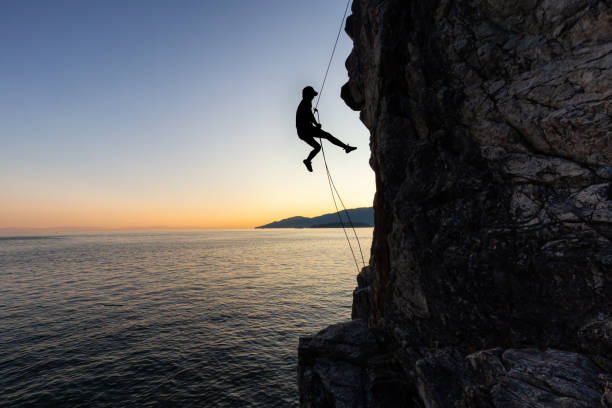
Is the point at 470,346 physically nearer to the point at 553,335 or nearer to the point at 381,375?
the point at 553,335

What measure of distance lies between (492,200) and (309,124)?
839 centimetres

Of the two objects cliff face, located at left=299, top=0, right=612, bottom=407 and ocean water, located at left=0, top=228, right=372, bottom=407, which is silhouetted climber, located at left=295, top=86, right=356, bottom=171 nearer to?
cliff face, located at left=299, top=0, right=612, bottom=407

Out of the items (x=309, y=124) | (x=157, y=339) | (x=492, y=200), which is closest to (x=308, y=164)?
(x=309, y=124)

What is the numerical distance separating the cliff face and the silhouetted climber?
239cm

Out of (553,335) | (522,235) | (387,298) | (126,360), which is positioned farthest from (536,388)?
(126,360)

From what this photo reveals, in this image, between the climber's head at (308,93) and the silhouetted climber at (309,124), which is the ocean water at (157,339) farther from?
the climber's head at (308,93)

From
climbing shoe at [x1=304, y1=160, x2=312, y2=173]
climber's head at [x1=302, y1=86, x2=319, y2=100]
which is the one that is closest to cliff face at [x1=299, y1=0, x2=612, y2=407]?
climber's head at [x1=302, y1=86, x2=319, y2=100]

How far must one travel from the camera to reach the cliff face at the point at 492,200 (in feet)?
20.4

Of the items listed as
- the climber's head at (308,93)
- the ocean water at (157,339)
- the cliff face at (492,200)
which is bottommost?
the ocean water at (157,339)

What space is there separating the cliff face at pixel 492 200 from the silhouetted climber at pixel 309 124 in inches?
94.2

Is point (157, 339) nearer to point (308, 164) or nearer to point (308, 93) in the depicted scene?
point (308, 164)

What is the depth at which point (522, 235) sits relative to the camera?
23.8ft

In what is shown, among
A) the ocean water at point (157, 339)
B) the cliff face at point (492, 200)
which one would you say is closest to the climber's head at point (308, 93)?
the cliff face at point (492, 200)

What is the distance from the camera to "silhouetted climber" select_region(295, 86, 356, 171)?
12867mm
